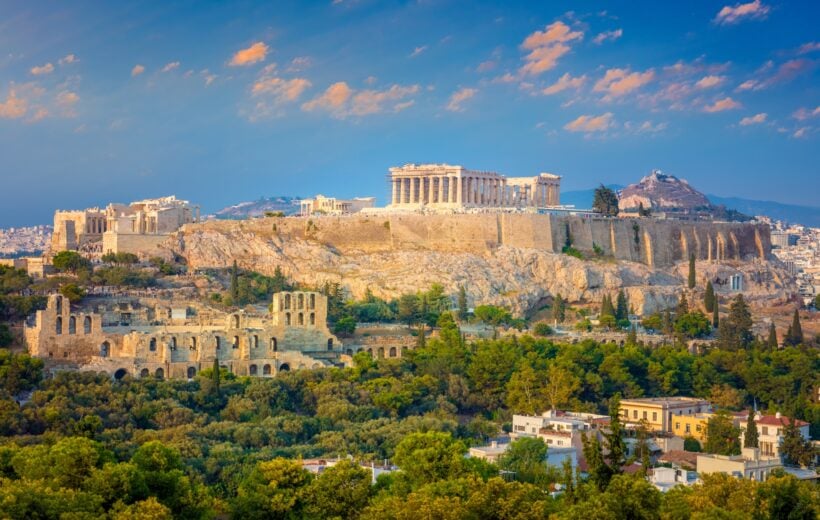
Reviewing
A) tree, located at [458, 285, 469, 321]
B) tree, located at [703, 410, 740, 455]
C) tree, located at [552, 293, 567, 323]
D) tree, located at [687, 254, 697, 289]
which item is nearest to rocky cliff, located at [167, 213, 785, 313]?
tree, located at [687, 254, 697, 289]

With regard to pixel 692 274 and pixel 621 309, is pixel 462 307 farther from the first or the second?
pixel 692 274

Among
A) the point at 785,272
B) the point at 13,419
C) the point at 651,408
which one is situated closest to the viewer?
the point at 13,419

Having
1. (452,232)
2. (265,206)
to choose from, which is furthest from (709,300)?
(265,206)

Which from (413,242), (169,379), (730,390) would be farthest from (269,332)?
(413,242)

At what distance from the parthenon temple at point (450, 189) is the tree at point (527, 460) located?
3981cm

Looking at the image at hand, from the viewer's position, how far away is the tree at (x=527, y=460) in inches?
1352

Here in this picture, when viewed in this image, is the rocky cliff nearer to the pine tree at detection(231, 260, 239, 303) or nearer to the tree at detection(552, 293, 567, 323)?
the tree at detection(552, 293, 567, 323)

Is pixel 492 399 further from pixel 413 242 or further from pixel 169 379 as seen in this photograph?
pixel 413 242

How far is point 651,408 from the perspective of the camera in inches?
1839

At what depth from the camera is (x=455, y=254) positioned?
222 feet

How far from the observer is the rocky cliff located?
6444cm

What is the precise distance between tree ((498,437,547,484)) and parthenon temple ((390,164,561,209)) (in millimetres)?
39806

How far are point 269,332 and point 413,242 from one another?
2130 centimetres

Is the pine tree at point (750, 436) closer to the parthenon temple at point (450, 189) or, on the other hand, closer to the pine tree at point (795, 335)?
the pine tree at point (795, 335)
